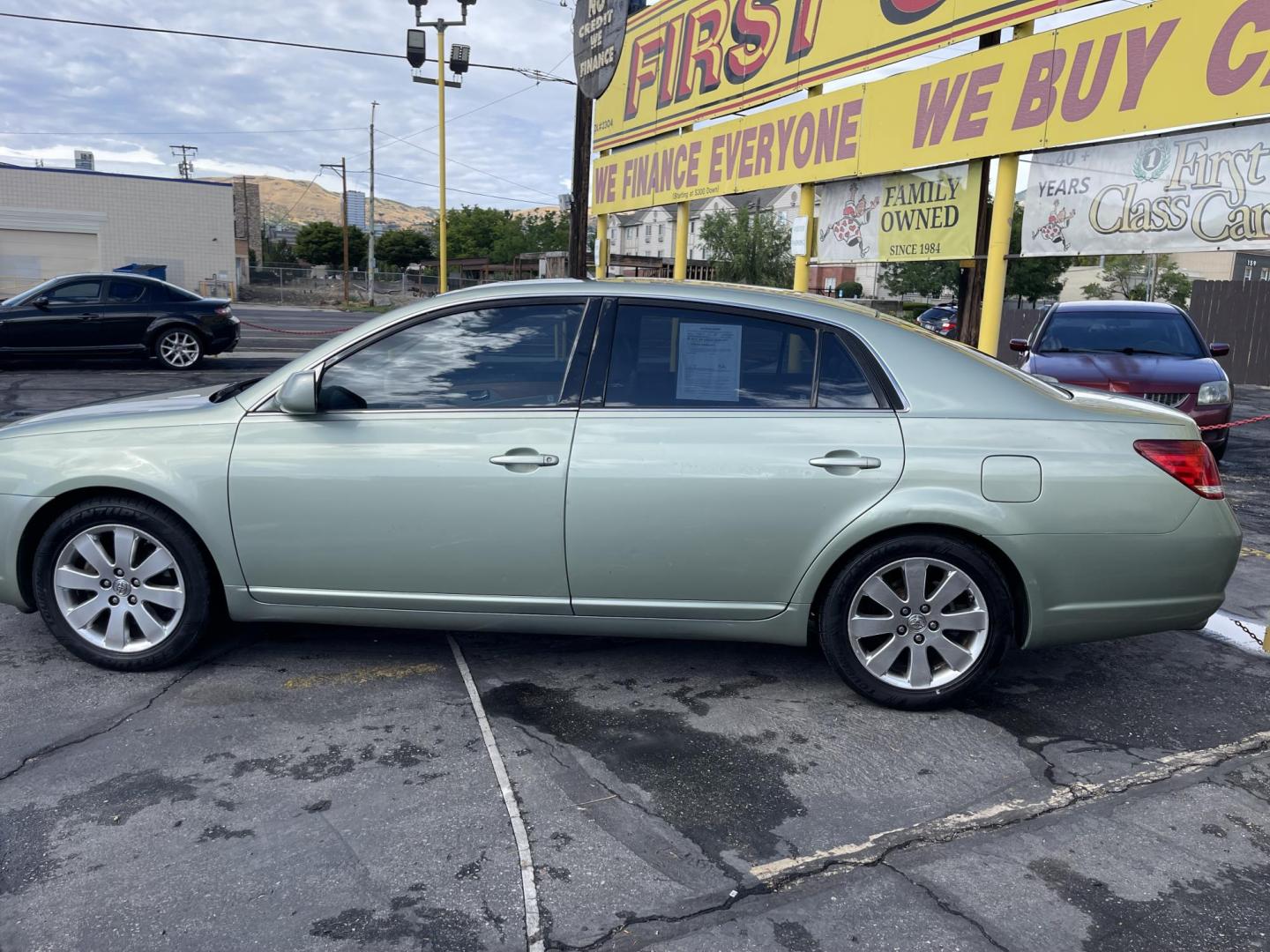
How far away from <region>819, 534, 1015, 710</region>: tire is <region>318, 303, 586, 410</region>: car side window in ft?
4.65

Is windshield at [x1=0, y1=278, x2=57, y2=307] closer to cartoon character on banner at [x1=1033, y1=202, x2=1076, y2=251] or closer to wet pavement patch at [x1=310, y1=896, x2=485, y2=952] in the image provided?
cartoon character on banner at [x1=1033, y1=202, x2=1076, y2=251]

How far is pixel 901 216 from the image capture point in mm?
11352

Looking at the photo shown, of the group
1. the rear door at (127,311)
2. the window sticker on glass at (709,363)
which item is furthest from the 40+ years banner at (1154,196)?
the rear door at (127,311)

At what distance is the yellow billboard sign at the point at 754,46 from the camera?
10.1 meters

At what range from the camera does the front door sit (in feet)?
12.5

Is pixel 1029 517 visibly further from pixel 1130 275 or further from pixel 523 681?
pixel 1130 275

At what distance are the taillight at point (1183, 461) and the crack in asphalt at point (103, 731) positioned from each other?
12.8 feet

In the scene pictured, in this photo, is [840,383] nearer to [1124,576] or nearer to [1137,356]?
[1124,576]

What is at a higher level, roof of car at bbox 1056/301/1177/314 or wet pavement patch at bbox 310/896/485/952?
roof of car at bbox 1056/301/1177/314

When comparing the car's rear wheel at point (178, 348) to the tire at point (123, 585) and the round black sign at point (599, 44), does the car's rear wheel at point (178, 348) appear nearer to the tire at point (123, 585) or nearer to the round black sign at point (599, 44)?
the round black sign at point (599, 44)

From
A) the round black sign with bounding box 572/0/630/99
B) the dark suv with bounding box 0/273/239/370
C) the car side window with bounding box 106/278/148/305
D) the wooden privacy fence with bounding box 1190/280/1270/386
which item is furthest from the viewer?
the wooden privacy fence with bounding box 1190/280/1270/386

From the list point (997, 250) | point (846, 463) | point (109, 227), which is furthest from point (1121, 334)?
point (109, 227)

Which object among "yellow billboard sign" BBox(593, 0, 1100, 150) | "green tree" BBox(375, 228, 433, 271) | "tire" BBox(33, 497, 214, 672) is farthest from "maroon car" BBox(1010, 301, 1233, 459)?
"green tree" BBox(375, 228, 433, 271)

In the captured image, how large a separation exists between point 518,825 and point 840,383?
6.59 ft
